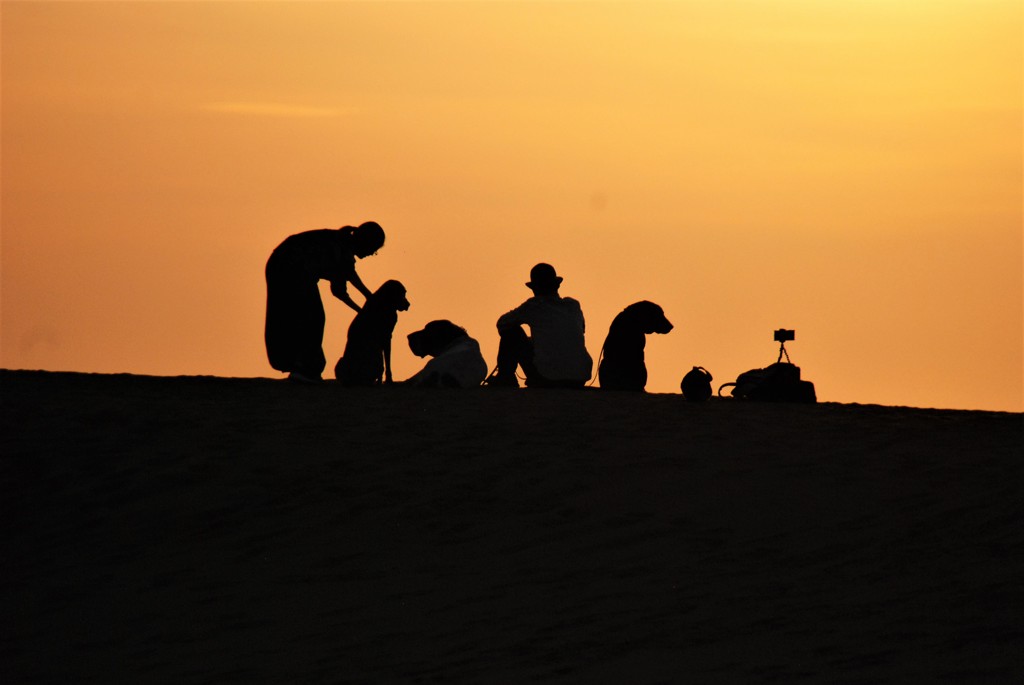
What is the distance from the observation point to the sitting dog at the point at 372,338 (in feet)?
52.6

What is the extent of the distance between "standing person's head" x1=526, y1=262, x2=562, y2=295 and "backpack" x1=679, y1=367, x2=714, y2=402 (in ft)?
5.29

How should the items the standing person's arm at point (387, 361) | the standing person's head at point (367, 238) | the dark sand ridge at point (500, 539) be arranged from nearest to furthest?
the dark sand ridge at point (500, 539) → the standing person's head at point (367, 238) → the standing person's arm at point (387, 361)

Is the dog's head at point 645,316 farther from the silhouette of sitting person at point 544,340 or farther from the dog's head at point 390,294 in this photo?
the dog's head at point 390,294

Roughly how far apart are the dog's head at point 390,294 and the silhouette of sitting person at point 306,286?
0.18 meters

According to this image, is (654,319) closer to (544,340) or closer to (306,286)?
(544,340)

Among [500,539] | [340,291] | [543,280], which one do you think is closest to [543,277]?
[543,280]

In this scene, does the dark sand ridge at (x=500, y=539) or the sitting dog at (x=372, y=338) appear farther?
the sitting dog at (x=372, y=338)

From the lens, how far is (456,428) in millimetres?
13883

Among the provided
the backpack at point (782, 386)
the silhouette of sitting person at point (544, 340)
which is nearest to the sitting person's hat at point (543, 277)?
the silhouette of sitting person at point (544, 340)

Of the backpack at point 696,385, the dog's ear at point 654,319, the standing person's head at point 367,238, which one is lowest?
the backpack at point 696,385

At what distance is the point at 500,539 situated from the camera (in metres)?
10.8

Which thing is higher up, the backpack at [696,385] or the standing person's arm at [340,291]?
the standing person's arm at [340,291]

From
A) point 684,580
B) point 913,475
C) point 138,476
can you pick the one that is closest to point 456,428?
point 138,476

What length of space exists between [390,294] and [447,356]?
3.03ft
